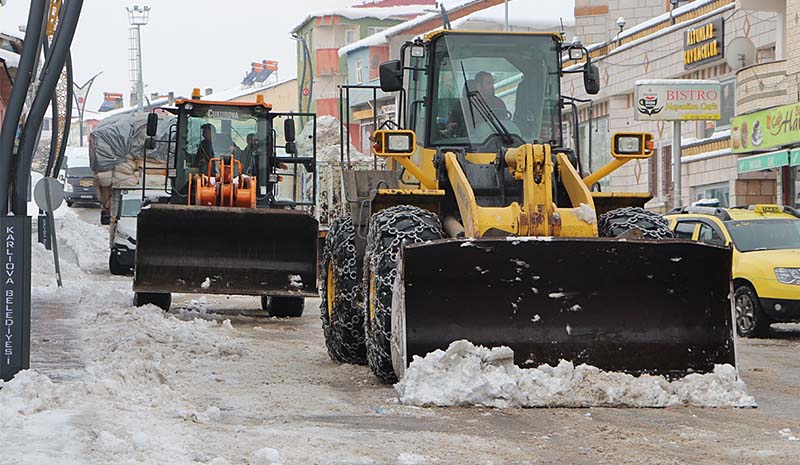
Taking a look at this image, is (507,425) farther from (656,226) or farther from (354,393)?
(656,226)

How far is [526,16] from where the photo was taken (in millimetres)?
63062

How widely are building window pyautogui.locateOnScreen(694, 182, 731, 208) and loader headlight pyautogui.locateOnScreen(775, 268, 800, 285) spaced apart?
57.2 ft

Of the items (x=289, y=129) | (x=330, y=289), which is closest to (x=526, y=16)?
(x=289, y=129)

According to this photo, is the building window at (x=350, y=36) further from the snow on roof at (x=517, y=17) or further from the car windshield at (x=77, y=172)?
the car windshield at (x=77, y=172)

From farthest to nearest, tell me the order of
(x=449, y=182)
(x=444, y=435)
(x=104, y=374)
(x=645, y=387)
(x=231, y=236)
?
(x=231, y=236), (x=449, y=182), (x=104, y=374), (x=645, y=387), (x=444, y=435)

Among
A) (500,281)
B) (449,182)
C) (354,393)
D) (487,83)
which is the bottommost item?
(354,393)

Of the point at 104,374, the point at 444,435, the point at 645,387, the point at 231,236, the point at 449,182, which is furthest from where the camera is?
the point at 231,236

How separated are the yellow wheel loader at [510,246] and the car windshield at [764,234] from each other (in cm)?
568

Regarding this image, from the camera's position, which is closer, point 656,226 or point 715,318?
point 715,318

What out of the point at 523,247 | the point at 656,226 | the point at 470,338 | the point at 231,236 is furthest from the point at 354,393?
the point at 231,236

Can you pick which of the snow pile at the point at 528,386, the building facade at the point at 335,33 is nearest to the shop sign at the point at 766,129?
the snow pile at the point at 528,386

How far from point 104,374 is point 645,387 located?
3.62 m

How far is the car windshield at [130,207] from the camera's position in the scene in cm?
2644

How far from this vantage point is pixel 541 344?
28.8ft
